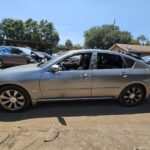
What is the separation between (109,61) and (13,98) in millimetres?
2569

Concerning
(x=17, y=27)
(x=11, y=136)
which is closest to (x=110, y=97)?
(x=11, y=136)

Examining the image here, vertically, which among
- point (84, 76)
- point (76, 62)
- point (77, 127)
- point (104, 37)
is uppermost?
point (104, 37)

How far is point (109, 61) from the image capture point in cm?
623

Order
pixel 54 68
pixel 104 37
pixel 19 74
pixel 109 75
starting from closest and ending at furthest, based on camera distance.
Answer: pixel 19 74 → pixel 54 68 → pixel 109 75 → pixel 104 37

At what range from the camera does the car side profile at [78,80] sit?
5582mm

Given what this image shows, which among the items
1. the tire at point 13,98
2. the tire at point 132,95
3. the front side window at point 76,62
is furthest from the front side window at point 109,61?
the tire at point 13,98

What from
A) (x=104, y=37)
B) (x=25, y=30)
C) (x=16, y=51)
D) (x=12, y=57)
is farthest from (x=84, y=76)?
(x=104, y=37)

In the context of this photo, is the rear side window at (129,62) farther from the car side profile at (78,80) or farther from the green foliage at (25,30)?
the green foliage at (25,30)

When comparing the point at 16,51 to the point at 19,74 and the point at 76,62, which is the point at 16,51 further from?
the point at 19,74

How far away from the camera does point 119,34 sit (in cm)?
7025

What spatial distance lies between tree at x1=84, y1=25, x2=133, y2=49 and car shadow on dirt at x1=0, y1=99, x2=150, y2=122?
62.3 m

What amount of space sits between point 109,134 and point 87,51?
243 cm

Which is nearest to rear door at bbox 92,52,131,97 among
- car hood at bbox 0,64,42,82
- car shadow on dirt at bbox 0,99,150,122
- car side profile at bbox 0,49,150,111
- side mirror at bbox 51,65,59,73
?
car side profile at bbox 0,49,150,111

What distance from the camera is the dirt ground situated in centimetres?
405
